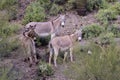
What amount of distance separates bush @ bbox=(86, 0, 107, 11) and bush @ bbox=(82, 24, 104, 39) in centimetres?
212

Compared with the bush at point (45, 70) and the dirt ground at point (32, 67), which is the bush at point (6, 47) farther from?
the bush at point (45, 70)

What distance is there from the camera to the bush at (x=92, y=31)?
17.0 meters

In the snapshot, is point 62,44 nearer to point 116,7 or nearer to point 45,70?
point 45,70

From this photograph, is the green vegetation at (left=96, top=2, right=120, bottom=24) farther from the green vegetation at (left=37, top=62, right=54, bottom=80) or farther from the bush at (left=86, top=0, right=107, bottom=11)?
the green vegetation at (left=37, top=62, right=54, bottom=80)

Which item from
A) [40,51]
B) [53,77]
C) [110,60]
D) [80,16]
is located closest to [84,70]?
[110,60]

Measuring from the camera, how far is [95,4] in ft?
64.3

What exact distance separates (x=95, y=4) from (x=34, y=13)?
2883 millimetres

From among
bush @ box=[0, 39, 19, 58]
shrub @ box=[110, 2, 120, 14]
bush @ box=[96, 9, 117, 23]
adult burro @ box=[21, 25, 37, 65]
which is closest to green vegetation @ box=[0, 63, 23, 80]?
bush @ box=[0, 39, 19, 58]

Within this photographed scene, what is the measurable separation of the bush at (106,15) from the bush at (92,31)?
2.95ft

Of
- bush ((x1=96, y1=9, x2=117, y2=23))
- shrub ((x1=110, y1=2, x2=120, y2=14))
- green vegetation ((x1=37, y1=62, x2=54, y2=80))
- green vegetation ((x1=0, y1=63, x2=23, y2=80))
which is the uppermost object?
shrub ((x1=110, y1=2, x2=120, y2=14))

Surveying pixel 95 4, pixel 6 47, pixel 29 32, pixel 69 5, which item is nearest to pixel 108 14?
pixel 95 4

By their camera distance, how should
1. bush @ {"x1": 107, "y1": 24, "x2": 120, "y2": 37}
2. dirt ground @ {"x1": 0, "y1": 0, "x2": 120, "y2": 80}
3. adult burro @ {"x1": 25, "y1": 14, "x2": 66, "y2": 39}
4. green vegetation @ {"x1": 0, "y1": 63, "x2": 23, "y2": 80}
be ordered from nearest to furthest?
green vegetation @ {"x1": 0, "y1": 63, "x2": 23, "y2": 80} → dirt ground @ {"x1": 0, "y1": 0, "x2": 120, "y2": 80} → adult burro @ {"x1": 25, "y1": 14, "x2": 66, "y2": 39} → bush @ {"x1": 107, "y1": 24, "x2": 120, "y2": 37}

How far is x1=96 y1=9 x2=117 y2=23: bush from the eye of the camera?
1826 cm

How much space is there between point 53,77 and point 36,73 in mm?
628
